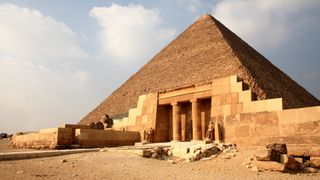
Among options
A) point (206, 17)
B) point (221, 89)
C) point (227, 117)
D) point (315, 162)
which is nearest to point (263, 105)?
point (227, 117)

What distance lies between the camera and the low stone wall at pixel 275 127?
10188 millimetres

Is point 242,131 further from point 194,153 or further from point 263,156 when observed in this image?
point 263,156

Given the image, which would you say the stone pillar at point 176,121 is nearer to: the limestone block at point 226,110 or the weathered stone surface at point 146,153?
the limestone block at point 226,110

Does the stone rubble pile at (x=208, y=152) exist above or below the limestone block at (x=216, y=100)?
below

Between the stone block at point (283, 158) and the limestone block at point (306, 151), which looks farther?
the limestone block at point (306, 151)

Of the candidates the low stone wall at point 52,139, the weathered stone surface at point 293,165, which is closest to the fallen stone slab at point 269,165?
the weathered stone surface at point 293,165

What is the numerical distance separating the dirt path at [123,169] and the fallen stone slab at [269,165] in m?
0.17

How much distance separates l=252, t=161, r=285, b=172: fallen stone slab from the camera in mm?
7461

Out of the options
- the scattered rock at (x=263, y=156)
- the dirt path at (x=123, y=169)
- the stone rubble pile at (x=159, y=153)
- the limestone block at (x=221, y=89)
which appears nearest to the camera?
the dirt path at (x=123, y=169)

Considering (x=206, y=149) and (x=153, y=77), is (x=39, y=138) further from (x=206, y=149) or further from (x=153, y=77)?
(x=153, y=77)

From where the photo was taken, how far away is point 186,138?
1579 centimetres

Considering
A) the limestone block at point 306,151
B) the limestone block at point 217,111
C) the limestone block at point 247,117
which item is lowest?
the limestone block at point 306,151

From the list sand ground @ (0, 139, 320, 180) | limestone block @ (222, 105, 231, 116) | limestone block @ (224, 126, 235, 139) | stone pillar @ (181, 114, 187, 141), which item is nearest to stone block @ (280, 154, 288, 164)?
sand ground @ (0, 139, 320, 180)

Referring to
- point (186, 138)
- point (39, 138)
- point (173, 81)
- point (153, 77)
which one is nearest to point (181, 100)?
point (186, 138)
